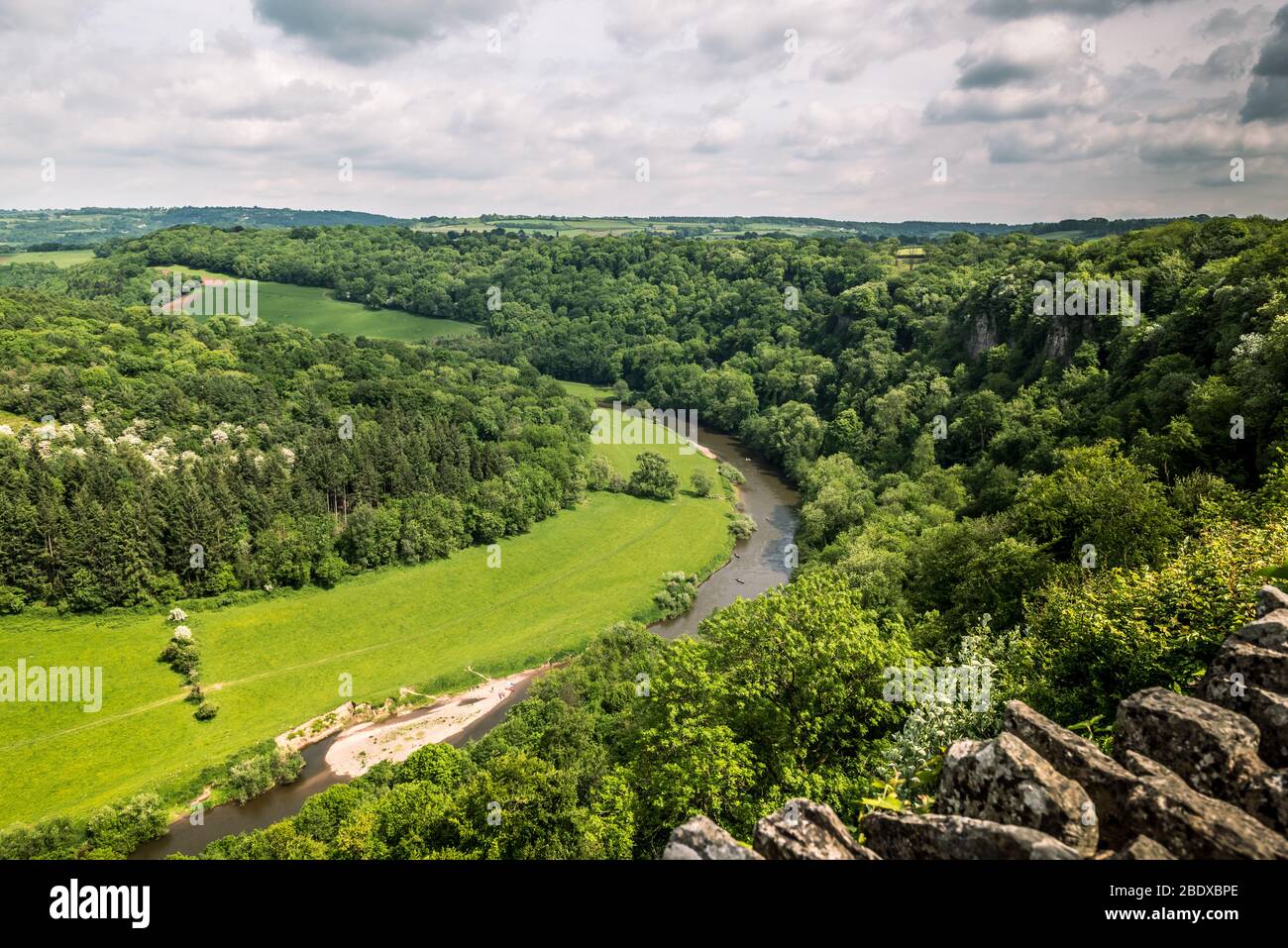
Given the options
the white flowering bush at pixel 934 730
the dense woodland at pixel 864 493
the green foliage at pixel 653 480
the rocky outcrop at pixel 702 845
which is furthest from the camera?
the green foliage at pixel 653 480

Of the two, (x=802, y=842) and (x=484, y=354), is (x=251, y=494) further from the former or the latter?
(x=484, y=354)

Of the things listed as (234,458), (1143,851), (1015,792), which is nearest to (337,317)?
(234,458)

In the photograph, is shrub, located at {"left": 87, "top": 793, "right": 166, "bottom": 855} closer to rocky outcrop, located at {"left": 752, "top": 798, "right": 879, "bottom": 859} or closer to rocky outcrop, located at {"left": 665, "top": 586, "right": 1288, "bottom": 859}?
rocky outcrop, located at {"left": 752, "top": 798, "right": 879, "bottom": 859}

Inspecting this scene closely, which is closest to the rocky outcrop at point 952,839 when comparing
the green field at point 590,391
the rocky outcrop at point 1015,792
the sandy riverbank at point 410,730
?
the rocky outcrop at point 1015,792

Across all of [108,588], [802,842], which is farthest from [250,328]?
[802,842]

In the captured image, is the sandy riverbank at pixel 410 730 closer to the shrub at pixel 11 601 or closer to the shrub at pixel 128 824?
the shrub at pixel 128 824

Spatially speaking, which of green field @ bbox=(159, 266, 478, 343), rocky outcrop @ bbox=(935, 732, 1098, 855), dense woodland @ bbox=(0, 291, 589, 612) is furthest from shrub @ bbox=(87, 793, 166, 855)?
green field @ bbox=(159, 266, 478, 343)

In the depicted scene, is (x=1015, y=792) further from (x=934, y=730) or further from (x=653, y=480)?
(x=653, y=480)
